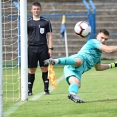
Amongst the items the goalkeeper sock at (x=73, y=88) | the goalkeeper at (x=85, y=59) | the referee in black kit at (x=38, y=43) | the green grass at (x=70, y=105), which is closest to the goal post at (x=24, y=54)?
the green grass at (x=70, y=105)

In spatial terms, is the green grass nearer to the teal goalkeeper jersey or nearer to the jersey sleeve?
the teal goalkeeper jersey

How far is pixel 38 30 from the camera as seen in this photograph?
12.0 m

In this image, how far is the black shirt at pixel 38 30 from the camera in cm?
1198

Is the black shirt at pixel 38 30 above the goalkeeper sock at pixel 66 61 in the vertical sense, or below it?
above

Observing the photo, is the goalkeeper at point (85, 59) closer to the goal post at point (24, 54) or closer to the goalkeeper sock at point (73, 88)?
the goalkeeper sock at point (73, 88)

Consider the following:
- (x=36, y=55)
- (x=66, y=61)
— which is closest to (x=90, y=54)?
(x=66, y=61)

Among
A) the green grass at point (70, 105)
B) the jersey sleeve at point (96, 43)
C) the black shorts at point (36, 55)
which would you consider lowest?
the green grass at point (70, 105)

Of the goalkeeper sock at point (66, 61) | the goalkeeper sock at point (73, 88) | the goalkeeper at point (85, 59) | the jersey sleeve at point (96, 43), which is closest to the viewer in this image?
the goalkeeper sock at point (66, 61)

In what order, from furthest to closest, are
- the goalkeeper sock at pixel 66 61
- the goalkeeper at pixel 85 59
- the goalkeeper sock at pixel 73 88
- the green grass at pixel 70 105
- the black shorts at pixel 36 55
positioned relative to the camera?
1. the black shorts at pixel 36 55
2. the goalkeeper at pixel 85 59
3. the goalkeeper sock at pixel 73 88
4. the goalkeeper sock at pixel 66 61
5. the green grass at pixel 70 105

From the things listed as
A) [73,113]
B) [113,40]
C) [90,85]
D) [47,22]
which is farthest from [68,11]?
[73,113]

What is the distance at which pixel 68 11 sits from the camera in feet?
95.2

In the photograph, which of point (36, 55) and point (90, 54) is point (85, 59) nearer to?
point (90, 54)

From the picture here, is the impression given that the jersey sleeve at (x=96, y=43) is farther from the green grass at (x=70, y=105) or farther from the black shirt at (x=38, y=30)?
the black shirt at (x=38, y=30)

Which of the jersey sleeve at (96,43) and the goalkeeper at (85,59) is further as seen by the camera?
the jersey sleeve at (96,43)
